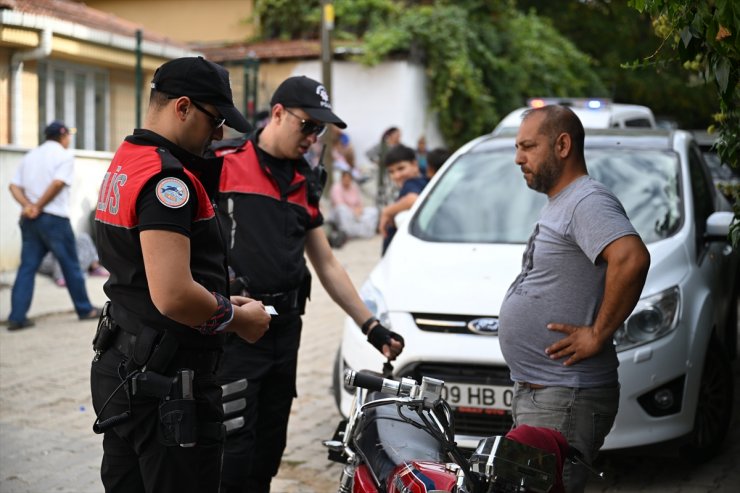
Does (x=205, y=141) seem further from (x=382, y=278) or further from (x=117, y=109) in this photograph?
(x=117, y=109)

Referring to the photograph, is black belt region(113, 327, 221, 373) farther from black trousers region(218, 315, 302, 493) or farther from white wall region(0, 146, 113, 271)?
white wall region(0, 146, 113, 271)

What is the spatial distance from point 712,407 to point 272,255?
2913mm

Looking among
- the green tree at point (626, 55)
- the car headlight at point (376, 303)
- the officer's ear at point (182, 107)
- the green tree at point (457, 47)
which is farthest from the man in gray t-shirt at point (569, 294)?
the green tree at point (626, 55)

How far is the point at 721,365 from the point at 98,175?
1071 cm

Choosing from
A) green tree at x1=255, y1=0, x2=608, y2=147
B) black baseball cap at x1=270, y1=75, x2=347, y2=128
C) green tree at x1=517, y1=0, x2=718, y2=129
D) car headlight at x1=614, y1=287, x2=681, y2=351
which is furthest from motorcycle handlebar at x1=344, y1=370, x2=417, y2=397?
green tree at x1=517, y1=0, x2=718, y2=129

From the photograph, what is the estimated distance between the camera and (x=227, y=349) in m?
4.31

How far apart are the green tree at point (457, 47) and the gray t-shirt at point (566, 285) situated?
16704mm

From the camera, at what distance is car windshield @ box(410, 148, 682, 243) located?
244 inches

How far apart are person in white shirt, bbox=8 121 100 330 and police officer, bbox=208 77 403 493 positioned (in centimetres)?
625

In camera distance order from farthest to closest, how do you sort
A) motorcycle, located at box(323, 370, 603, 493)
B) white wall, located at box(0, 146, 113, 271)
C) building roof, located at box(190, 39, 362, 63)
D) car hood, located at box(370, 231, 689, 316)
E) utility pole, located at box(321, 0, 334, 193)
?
building roof, located at box(190, 39, 362, 63), utility pole, located at box(321, 0, 334, 193), white wall, located at box(0, 146, 113, 271), car hood, located at box(370, 231, 689, 316), motorcycle, located at box(323, 370, 603, 493)

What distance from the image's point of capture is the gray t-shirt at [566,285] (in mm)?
3621

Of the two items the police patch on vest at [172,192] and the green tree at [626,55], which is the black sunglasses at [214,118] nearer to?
the police patch on vest at [172,192]

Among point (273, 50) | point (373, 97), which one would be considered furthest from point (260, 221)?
point (273, 50)

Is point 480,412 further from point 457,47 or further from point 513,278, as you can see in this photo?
point 457,47
